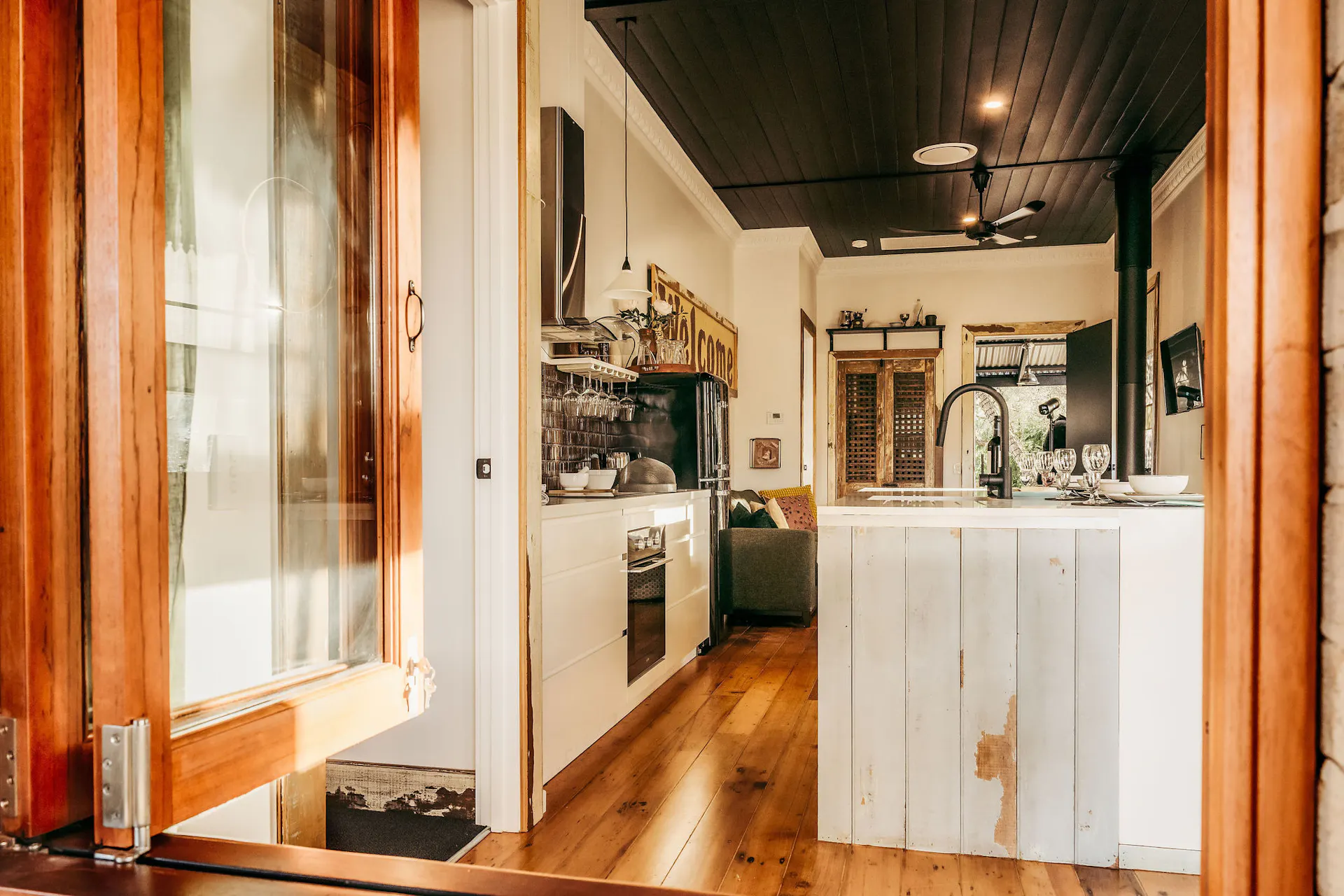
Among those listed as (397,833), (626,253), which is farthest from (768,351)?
(397,833)

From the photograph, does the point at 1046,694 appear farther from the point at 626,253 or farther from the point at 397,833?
the point at 626,253

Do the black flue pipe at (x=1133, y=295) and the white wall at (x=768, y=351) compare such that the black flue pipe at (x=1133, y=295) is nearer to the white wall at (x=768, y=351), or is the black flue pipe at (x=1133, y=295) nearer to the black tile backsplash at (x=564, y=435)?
the white wall at (x=768, y=351)

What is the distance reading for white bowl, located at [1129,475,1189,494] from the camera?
101 inches

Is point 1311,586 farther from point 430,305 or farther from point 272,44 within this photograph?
point 430,305

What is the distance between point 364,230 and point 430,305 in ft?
3.48

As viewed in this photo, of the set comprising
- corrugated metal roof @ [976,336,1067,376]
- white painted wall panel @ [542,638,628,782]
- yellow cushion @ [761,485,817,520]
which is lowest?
white painted wall panel @ [542,638,628,782]

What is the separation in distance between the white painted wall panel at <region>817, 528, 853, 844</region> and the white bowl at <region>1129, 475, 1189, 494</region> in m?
0.90

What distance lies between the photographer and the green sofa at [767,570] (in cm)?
546

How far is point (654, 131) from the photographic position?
5223 mm

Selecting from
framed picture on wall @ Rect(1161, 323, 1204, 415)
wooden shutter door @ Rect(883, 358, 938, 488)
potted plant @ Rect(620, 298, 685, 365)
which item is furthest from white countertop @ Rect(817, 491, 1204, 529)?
wooden shutter door @ Rect(883, 358, 938, 488)

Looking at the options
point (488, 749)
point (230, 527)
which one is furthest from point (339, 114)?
point (488, 749)

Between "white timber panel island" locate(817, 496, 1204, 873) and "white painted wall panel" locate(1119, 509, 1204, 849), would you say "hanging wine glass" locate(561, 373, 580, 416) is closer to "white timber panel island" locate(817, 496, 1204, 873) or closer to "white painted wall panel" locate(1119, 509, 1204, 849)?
"white timber panel island" locate(817, 496, 1204, 873)

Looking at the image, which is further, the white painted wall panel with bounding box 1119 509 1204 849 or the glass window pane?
the white painted wall panel with bounding box 1119 509 1204 849

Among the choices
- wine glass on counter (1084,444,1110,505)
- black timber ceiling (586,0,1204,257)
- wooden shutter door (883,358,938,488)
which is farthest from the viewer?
wooden shutter door (883,358,938,488)
